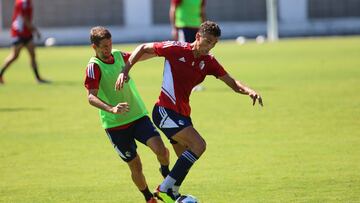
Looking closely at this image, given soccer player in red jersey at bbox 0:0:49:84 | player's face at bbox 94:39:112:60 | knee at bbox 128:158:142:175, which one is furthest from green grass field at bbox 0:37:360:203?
player's face at bbox 94:39:112:60

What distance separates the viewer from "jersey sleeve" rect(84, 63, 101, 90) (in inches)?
360

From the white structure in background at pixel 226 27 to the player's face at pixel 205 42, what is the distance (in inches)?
1394

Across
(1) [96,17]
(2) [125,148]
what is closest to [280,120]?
(2) [125,148]

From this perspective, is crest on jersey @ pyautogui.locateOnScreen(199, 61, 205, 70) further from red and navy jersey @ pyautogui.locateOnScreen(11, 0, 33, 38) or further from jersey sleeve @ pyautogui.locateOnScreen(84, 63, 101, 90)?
red and navy jersey @ pyautogui.locateOnScreen(11, 0, 33, 38)

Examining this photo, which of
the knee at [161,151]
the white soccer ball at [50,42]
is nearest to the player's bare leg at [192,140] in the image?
the knee at [161,151]

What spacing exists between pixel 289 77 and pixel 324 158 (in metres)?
11.3

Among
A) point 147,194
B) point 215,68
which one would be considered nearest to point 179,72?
point 215,68

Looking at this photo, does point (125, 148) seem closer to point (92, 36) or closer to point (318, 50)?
point (92, 36)

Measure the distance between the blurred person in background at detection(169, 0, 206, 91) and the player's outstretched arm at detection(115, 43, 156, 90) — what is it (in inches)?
434

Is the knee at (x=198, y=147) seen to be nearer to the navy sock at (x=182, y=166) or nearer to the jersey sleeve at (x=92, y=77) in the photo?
the navy sock at (x=182, y=166)

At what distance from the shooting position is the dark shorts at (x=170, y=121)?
9.06 meters

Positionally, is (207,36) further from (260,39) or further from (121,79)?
(260,39)

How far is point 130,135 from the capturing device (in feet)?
31.0

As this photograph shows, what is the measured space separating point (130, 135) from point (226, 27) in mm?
36481
